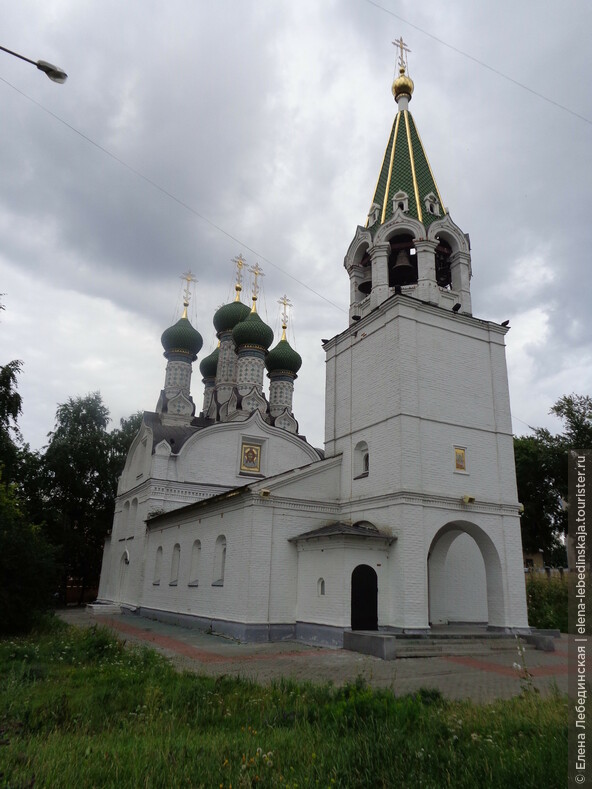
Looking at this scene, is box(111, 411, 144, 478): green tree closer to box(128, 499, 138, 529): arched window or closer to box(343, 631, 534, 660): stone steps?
box(128, 499, 138, 529): arched window

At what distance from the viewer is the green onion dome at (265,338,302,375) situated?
3025cm

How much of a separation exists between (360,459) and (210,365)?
18.0 metres

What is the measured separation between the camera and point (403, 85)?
19.7m

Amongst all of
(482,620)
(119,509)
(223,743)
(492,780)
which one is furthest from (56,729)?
(119,509)

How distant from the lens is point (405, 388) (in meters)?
14.5

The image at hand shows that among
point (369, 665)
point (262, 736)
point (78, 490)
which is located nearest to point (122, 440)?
point (78, 490)

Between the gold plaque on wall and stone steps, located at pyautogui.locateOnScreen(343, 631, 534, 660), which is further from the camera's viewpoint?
the gold plaque on wall

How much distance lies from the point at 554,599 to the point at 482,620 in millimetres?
4176

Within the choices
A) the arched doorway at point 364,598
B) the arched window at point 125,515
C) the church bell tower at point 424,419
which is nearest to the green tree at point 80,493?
the arched window at point 125,515

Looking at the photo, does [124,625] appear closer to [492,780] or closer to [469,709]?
[469,709]

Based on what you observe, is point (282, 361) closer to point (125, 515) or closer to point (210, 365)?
point (210, 365)

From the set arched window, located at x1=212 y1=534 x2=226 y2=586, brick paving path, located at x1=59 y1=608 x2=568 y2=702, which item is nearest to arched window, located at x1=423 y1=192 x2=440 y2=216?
arched window, located at x1=212 y1=534 x2=226 y2=586

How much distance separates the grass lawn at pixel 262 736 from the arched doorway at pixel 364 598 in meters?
6.30

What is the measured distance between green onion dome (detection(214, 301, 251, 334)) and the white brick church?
1363 cm
